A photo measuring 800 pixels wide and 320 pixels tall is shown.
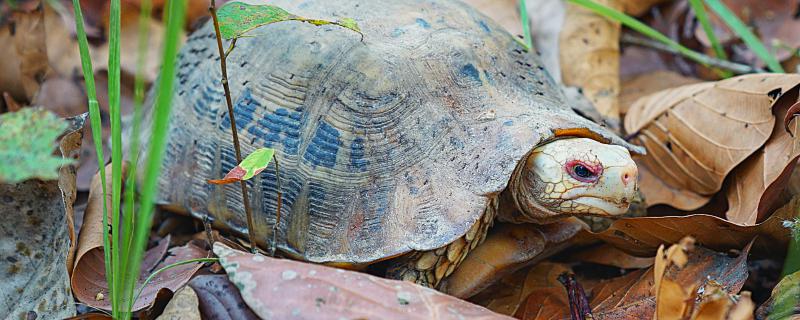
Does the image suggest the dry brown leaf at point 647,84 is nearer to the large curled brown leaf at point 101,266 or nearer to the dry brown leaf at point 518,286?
the dry brown leaf at point 518,286

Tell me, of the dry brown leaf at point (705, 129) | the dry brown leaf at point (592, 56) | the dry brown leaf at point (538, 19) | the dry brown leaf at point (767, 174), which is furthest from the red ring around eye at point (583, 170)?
the dry brown leaf at point (538, 19)

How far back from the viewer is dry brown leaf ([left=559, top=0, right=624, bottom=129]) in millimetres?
3539

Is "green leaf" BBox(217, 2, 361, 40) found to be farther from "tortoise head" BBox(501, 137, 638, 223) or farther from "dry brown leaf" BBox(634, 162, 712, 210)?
"dry brown leaf" BBox(634, 162, 712, 210)

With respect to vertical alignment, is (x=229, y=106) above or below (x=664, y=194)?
above

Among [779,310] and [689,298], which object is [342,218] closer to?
[689,298]

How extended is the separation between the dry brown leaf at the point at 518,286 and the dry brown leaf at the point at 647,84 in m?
1.25

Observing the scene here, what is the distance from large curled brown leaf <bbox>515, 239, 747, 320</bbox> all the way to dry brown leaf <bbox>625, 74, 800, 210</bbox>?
1.76 ft

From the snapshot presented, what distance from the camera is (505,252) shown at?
2.42 metres

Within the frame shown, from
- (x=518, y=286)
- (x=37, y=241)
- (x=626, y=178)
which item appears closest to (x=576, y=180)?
(x=626, y=178)

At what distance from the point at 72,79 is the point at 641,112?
2.68 meters

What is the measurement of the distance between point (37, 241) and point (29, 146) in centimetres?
94

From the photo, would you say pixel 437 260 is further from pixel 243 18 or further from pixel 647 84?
pixel 647 84

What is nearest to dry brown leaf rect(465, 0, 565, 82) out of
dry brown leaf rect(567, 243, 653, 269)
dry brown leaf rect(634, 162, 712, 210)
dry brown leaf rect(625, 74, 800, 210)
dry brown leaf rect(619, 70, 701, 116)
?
dry brown leaf rect(619, 70, 701, 116)

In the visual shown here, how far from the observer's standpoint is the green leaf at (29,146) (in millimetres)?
1374
